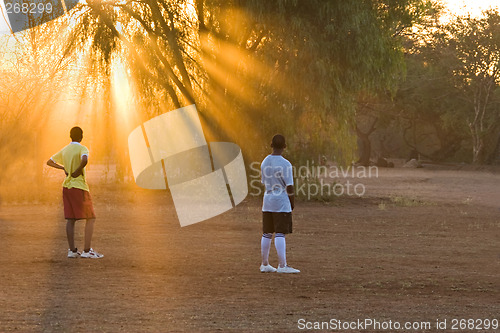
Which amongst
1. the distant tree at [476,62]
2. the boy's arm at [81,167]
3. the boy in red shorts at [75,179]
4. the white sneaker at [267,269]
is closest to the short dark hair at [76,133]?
the boy in red shorts at [75,179]

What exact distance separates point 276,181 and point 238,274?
4.55ft

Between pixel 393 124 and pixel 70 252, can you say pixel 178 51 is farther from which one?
pixel 393 124

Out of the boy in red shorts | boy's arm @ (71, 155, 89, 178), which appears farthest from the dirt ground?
boy's arm @ (71, 155, 89, 178)

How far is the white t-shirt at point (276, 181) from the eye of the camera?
33.3 feet

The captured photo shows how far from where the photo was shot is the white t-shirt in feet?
33.3

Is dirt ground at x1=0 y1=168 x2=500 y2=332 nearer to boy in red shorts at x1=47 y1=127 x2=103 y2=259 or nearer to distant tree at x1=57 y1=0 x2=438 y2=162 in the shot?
boy in red shorts at x1=47 y1=127 x2=103 y2=259

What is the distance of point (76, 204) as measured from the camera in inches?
463

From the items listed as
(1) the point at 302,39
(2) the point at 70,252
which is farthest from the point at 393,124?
(2) the point at 70,252

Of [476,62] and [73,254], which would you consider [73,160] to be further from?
[476,62]

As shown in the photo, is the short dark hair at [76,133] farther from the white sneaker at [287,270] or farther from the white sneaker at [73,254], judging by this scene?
the white sneaker at [287,270]

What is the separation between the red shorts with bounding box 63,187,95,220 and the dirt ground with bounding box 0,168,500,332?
0.67 metres

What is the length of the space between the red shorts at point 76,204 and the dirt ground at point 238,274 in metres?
0.67

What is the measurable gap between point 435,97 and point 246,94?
1422 inches

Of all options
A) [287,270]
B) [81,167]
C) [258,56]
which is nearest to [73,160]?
[81,167]
